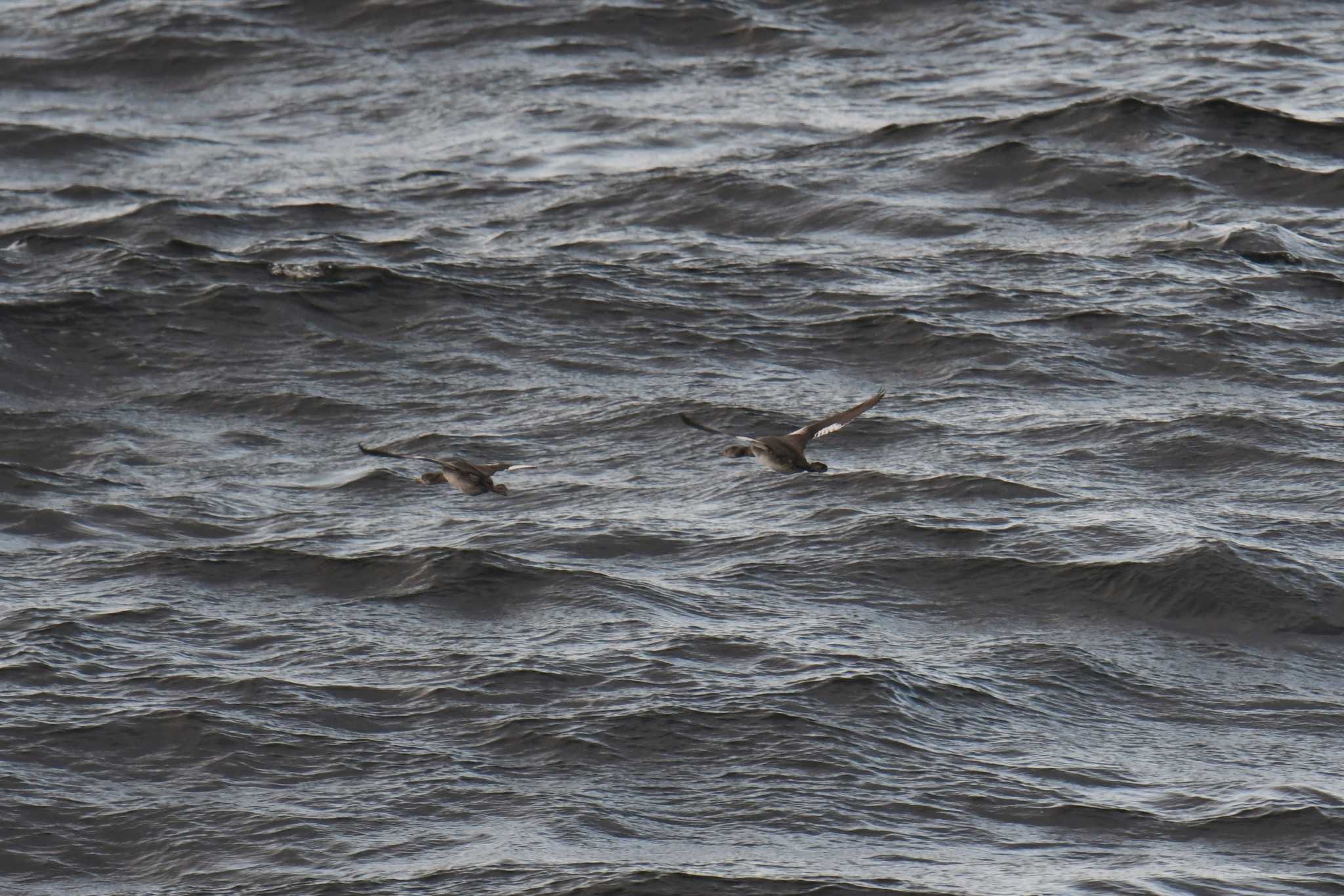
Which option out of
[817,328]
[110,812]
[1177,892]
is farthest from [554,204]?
[1177,892]

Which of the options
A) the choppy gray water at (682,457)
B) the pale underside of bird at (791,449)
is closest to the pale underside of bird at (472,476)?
the choppy gray water at (682,457)

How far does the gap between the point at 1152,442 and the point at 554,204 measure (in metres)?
7.59

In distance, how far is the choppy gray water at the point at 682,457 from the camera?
1149cm

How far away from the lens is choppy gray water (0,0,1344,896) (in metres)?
11.5

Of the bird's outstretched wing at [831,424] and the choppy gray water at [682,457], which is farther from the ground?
the bird's outstretched wing at [831,424]

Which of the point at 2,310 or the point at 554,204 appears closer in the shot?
the point at 2,310

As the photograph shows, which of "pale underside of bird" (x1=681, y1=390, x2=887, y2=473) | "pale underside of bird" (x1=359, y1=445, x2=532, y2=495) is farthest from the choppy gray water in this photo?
"pale underside of bird" (x1=681, y1=390, x2=887, y2=473)

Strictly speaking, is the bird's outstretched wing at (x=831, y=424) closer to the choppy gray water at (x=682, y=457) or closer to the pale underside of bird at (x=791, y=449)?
the pale underside of bird at (x=791, y=449)

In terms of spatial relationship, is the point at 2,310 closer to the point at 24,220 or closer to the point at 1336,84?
the point at 24,220

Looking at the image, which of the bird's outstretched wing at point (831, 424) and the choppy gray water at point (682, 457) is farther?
the bird's outstretched wing at point (831, 424)

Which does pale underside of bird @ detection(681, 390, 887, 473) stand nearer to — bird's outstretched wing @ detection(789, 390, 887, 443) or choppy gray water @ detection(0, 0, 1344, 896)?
bird's outstretched wing @ detection(789, 390, 887, 443)

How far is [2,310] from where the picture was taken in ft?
61.8

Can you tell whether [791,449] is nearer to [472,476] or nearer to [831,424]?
[831,424]

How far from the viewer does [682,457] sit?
53.9ft
